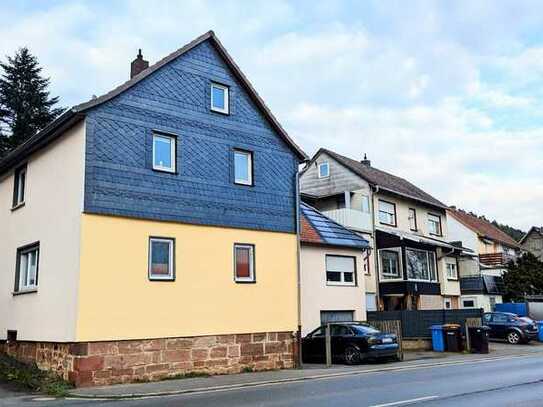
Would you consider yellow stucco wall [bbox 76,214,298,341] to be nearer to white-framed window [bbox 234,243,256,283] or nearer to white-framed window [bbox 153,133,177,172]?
white-framed window [bbox 234,243,256,283]

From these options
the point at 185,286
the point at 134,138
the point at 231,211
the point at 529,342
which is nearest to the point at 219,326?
the point at 185,286

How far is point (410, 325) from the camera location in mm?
29016

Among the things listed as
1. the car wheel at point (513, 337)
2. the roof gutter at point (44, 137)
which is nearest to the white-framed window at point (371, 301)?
Result: the car wheel at point (513, 337)

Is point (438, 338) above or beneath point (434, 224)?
beneath

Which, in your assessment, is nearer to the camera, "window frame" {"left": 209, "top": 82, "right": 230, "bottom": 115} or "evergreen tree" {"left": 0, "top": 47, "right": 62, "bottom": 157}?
"window frame" {"left": 209, "top": 82, "right": 230, "bottom": 115}

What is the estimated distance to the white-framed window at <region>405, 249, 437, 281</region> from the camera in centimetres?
3622

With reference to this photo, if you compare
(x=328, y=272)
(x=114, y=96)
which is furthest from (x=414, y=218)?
(x=114, y=96)

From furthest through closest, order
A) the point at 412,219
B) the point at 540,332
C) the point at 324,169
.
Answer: the point at 412,219 < the point at 324,169 < the point at 540,332

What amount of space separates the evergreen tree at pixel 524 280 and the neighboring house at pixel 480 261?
650 millimetres

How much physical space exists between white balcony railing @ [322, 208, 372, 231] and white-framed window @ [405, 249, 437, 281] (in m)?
3.16

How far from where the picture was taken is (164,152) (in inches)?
722

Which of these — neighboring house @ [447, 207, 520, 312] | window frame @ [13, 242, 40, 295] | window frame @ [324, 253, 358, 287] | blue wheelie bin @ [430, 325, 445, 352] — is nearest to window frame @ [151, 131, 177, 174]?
window frame @ [13, 242, 40, 295]

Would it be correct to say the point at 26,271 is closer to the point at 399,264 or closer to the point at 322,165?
the point at 399,264

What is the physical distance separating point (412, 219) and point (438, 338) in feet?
48.2
